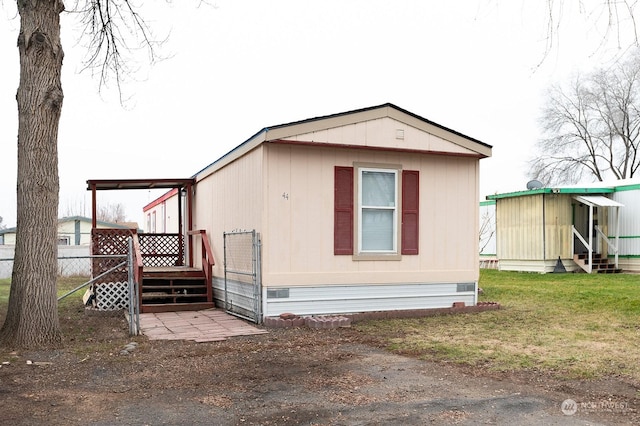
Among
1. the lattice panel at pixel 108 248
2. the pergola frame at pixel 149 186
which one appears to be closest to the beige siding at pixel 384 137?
the lattice panel at pixel 108 248

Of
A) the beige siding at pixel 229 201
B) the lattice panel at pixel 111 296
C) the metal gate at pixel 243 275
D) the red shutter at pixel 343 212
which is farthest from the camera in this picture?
A: the lattice panel at pixel 111 296

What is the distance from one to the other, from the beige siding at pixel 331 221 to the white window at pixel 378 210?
201 mm

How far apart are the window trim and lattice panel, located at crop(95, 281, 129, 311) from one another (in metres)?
4.36

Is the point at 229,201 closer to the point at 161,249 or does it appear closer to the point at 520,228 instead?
the point at 161,249

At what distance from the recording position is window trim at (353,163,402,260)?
9.46 m

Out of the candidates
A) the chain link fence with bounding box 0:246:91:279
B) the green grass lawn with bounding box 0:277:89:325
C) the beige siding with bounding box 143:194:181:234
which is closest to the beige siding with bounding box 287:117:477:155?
the green grass lawn with bounding box 0:277:89:325

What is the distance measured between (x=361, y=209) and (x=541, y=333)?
3170 millimetres

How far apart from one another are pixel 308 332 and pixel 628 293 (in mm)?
7354

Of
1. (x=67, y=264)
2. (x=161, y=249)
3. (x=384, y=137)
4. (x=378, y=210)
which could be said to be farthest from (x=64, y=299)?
(x=67, y=264)

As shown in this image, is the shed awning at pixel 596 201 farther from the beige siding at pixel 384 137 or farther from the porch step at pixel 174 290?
the porch step at pixel 174 290

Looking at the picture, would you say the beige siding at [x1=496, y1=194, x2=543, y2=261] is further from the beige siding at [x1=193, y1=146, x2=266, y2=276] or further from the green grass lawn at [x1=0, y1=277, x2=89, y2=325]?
the green grass lawn at [x1=0, y1=277, x2=89, y2=325]

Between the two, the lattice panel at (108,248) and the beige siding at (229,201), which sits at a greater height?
the beige siding at (229,201)

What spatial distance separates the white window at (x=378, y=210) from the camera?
9.57 meters

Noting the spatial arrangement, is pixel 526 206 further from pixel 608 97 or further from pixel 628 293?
pixel 608 97
